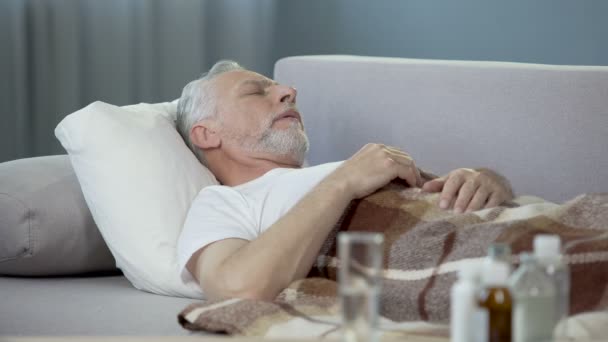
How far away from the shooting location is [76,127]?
2.28 metres

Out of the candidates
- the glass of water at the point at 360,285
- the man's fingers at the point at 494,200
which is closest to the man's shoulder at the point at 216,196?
the man's fingers at the point at 494,200

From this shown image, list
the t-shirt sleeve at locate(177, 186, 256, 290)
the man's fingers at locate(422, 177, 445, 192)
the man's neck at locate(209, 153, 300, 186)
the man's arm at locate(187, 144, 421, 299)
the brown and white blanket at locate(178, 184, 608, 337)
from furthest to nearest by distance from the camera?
1. the man's neck at locate(209, 153, 300, 186)
2. the man's fingers at locate(422, 177, 445, 192)
3. the t-shirt sleeve at locate(177, 186, 256, 290)
4. the man's arm at locate(187, 144, 421, 299)
5. the brown and white blanket at locate(178, 184, 608, 337)

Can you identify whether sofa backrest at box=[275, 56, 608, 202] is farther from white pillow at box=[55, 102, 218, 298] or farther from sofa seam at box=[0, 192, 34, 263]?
sofa seam at box=[0, 192, 34, 263]

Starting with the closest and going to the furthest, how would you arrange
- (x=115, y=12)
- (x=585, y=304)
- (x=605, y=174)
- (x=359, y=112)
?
(x=585, y=304), (x=605, y=174), (x=359, y=112), (x=115, y=12)

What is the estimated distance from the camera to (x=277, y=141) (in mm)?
2342

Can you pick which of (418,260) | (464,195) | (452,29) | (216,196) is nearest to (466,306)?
(418,260)

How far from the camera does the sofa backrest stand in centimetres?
225

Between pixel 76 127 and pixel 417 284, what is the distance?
2.89 ft

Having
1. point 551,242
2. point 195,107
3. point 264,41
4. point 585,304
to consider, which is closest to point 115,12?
point 264,41

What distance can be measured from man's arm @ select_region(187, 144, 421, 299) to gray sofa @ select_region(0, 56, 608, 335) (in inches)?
4.8

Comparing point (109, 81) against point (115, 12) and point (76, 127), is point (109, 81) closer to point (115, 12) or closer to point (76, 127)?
point (115, 12)

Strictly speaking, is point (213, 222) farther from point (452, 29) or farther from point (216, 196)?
point (452, 29)

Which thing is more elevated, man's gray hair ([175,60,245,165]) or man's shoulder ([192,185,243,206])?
man's gray hair ([175,60,245,165])

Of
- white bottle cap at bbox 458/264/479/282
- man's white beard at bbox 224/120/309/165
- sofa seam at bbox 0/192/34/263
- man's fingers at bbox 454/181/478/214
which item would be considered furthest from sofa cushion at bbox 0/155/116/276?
white bottle cap at bbox 458/264/479/282
